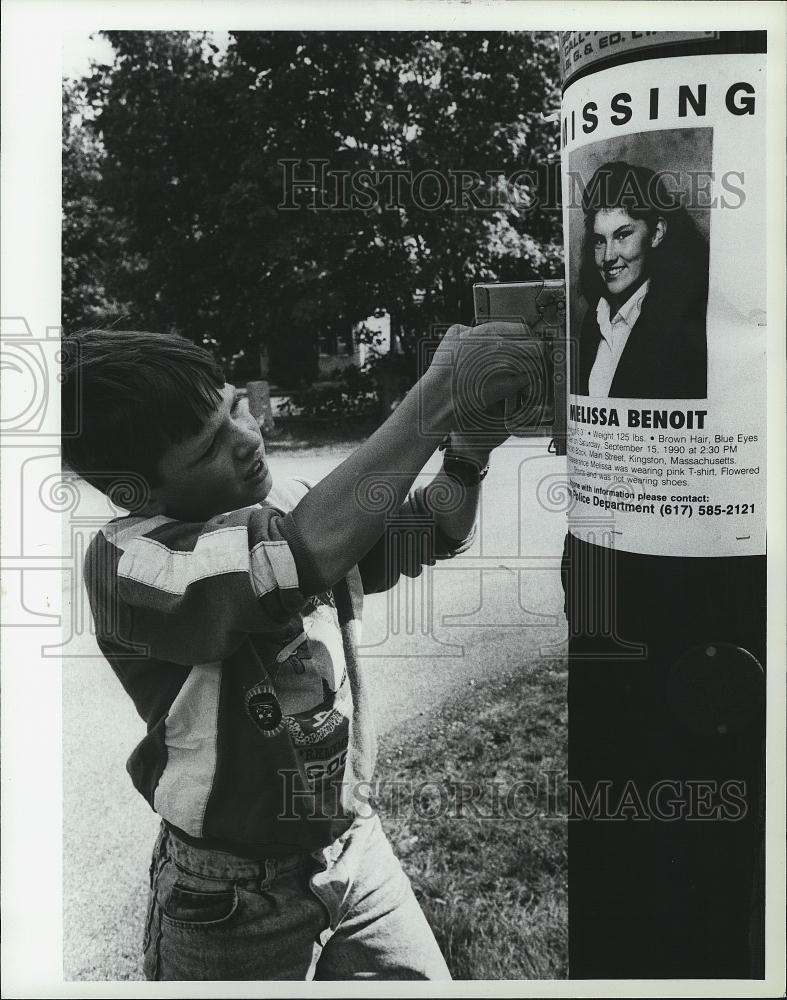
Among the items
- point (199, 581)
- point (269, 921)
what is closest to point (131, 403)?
point (199, 581)

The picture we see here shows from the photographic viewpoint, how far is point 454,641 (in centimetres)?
211

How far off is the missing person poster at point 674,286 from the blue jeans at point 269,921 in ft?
2.86

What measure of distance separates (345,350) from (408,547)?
2.18 ft

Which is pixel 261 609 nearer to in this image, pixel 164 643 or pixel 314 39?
pixel 164 643

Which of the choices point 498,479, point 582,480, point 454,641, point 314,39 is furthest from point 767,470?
point 314,39

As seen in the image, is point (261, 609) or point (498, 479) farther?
point (498, 479)

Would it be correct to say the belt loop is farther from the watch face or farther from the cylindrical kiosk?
the watch face

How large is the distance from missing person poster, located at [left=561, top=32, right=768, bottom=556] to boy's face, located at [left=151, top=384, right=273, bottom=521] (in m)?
0.62

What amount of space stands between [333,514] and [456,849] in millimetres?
1752

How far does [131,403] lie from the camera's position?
152cm

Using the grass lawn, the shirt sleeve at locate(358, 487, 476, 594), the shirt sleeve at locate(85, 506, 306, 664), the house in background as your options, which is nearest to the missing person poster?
the shirt sleeve at locate(358, 487, 476, 594)

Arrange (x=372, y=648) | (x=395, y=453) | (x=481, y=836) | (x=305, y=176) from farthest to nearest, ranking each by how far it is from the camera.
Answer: (x=481, y=836)
(x=372, y=648)
(x=305, y=176)
(x=395, y=453)

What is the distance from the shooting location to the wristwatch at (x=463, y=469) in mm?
1575

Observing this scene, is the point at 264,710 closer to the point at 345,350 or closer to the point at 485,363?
the point at 485,363
